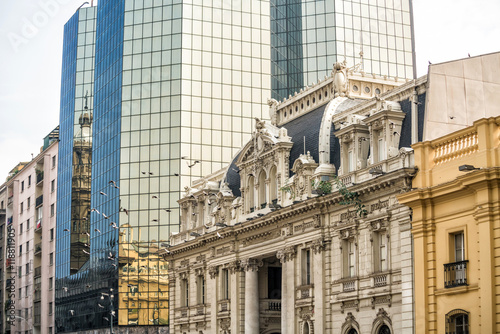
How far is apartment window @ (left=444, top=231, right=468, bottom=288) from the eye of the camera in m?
39.6

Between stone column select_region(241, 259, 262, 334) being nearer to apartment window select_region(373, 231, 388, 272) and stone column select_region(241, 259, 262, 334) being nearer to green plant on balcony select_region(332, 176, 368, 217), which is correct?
green plant on balcony select_region(332, 176, 368, 217)

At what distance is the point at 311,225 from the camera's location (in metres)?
53.5

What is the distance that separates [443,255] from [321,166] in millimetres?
13941

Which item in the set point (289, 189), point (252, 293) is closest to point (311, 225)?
point (289, 189)

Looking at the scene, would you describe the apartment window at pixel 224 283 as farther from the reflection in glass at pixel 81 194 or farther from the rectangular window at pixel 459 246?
the reflection in glass at pixel 81 194

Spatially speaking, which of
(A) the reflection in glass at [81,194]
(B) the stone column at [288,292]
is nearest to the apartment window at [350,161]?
(B) the stone column at [288,292]

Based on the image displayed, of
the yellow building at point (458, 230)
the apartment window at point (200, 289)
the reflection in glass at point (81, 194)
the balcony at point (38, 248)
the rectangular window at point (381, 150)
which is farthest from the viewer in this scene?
the balcony at point (38, 248)

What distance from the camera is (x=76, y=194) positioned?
111m

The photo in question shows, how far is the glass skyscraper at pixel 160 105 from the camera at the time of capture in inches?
3868

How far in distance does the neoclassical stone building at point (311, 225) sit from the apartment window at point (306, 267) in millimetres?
81

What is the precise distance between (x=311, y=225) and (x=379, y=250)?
625 centimetres

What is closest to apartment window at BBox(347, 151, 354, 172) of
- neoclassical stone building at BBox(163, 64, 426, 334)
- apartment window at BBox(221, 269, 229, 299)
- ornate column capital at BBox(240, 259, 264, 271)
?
neoclassical stone building at BBox(163, 64, 426, 334)

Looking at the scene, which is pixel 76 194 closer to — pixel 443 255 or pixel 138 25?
pixel 138 25

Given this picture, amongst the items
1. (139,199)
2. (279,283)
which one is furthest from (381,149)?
(139,199)
